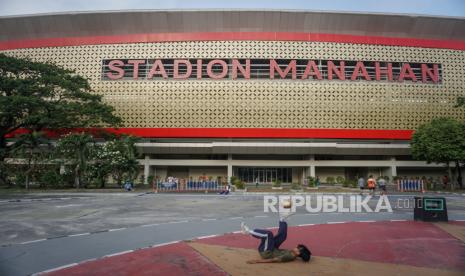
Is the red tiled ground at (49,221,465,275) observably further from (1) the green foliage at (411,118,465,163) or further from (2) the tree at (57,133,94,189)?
(1) the green foliage at (411,118,465,163)

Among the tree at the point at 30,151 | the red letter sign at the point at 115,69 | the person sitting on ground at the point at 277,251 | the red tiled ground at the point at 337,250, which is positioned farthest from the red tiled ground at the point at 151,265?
the red letter sign at the point at 115,69

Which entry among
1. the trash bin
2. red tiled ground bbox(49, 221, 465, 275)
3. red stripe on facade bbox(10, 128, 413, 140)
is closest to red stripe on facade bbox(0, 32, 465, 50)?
red stripe on facade bbox(10, 128, 413, 140)

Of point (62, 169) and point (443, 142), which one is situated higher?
point (443, 142)

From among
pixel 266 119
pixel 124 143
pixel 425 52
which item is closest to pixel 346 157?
pixel 266 119

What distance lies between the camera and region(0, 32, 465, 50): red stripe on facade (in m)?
44.4

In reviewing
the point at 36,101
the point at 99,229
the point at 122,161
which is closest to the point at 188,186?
the point at 122,161

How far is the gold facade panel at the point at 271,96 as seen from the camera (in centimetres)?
4419

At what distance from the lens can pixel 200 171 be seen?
1986 inches

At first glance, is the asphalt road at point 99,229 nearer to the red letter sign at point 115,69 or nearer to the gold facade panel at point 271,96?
the gold facade panel at point 271,96

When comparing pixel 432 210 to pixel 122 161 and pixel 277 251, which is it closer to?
pixel 277 251

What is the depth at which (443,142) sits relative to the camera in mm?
34875

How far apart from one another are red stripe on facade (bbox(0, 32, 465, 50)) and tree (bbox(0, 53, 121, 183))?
1106 cm

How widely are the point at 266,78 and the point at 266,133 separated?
287 inches

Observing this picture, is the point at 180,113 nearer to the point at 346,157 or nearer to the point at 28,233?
the point at 346,157
